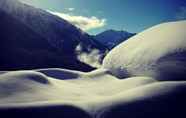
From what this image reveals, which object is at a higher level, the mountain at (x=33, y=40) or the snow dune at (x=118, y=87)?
the mountain at (x=33, y=40)

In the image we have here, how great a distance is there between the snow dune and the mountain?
66.8 m

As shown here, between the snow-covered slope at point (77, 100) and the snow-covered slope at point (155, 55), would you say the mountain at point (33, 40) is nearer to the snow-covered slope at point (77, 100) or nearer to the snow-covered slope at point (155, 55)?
the snow-covered slope at point (155, 55)

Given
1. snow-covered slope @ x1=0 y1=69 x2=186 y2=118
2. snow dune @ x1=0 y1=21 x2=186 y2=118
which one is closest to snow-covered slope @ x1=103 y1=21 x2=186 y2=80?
snow dune @ x1=0 y1=21 x2=186 y2=118

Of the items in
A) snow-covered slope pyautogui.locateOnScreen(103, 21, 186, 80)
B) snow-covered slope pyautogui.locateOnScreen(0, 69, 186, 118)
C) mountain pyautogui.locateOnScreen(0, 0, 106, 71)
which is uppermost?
mountain pyautogui.locateOnScreen(0, 0, 106, 71)

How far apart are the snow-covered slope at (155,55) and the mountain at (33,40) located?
66130 mm

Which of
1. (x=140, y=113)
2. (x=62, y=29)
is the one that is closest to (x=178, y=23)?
(x=140, y=113)

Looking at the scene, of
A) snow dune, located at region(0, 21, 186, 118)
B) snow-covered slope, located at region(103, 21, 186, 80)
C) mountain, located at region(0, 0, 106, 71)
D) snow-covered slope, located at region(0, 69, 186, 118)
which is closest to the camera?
snow-covered slope, located at region(0, 69, 186, 118)

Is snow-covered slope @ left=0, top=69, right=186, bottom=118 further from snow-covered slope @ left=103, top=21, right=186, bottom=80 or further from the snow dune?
snow-covered slope @ left=103, top=21, right=186, bottom=80

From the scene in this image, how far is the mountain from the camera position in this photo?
8341 cm

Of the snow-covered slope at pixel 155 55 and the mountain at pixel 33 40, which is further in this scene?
the mountain at pixel 33 40

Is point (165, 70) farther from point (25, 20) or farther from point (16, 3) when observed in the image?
point (16, 3)

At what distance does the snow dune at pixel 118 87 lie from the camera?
5.69 meters

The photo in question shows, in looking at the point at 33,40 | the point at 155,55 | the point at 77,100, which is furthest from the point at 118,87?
the point at 33,40

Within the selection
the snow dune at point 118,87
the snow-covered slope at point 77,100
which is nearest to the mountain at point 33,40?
the snow dune at point 118,87
